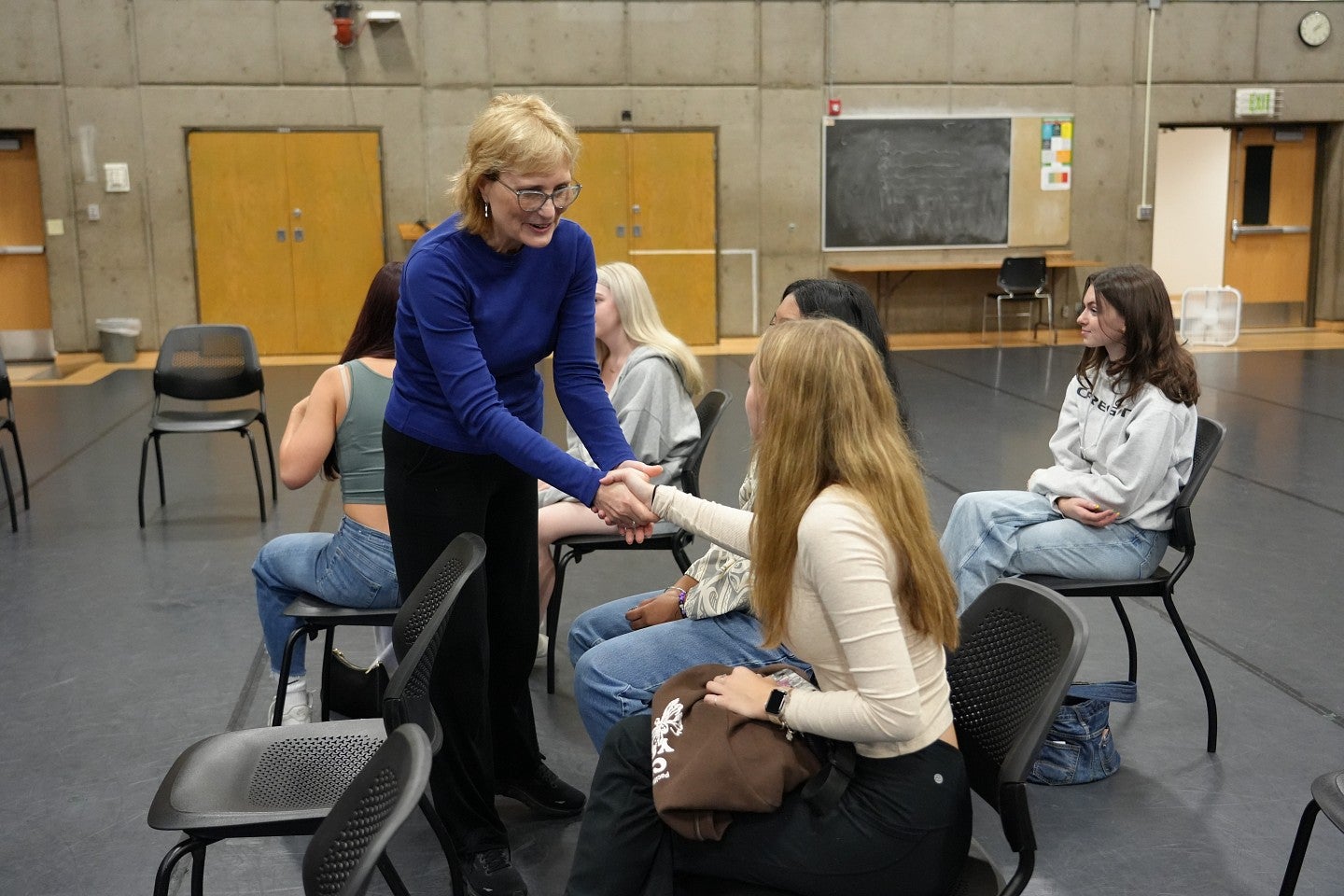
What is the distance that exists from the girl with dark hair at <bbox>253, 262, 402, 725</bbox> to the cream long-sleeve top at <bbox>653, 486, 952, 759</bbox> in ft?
4.32

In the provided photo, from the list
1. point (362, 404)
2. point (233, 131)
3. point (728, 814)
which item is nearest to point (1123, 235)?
point (233, 131)

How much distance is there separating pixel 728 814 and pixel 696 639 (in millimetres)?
768

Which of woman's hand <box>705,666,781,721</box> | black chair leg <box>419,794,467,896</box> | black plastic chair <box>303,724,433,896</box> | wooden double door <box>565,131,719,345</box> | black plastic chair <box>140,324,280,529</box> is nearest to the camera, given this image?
black plastic chair <box>303,724,433,896</box>

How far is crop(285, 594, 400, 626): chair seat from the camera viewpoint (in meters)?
2.63

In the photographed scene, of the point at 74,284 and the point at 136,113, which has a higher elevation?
the point at 136,113

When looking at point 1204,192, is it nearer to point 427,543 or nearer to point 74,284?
point 74,284

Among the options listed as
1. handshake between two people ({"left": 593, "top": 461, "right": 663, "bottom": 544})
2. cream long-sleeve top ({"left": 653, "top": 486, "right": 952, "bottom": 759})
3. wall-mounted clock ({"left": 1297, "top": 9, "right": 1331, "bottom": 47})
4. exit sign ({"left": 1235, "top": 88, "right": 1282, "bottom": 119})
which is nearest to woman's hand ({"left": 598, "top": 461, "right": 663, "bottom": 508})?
handshake between two people ({"left": 593, "top": 461, "right": 663, "bottom": 544})

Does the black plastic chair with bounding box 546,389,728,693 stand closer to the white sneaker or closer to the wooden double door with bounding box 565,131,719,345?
the white sneaker

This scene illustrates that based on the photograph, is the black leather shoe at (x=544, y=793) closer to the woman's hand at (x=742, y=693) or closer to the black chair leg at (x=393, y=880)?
the black chair leg at (x=393, y=880)

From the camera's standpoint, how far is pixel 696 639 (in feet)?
7.83

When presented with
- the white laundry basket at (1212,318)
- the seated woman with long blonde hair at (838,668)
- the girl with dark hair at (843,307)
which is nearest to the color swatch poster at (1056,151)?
the white laundry basket at (1212,318)

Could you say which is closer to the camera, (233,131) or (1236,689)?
(1236,689)

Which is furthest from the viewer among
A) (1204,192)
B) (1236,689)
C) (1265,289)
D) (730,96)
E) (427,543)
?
(1204,192)

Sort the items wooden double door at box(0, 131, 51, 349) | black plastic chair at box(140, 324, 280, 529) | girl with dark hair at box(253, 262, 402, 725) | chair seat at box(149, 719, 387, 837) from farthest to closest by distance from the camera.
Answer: wooden double door at box(0, 131, 51, 349), black plastic chair at box(140, 324, 280, 529), girl with dark hair at box(253, 262, 402, 725), chair seat at box(149, 719, 387, 837)
